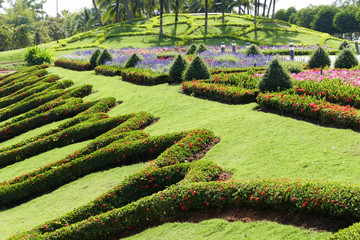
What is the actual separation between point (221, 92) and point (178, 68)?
4219mm

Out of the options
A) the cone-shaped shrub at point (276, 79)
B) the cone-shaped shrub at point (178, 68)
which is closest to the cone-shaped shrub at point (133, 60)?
the cone-shaped shrub at point (178, 68)

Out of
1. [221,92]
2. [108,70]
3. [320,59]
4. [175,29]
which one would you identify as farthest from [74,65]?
[175,29]

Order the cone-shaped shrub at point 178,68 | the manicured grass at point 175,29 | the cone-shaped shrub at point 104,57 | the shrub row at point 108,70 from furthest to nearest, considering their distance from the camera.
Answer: the manicured grass at point 175,29, the cone-shaped shrub at point 104,57, the shrub row at point 108,70, the cone-shaped shrub at point 178,68

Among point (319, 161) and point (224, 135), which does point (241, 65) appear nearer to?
point (224, 135)

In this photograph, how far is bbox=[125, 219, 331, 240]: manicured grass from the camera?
4.85 meters

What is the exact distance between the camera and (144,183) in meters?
7.36

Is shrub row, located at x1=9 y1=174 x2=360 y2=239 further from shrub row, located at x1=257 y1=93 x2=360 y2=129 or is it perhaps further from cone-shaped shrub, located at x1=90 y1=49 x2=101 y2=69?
cone-shaped shrub, located at x1=90 y1=49 x2=101 y2=69

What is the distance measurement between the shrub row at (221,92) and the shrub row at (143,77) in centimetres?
260

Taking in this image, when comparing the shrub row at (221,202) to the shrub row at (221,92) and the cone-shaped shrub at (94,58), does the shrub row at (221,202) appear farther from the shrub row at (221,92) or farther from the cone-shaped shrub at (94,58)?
the cone-shaped shrub at (94,58)

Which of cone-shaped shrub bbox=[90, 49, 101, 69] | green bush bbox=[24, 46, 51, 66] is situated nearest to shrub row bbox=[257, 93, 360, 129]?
cone-shaped shrub bbox=[90, 49, 101, 69]

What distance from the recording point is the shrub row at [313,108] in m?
8.02

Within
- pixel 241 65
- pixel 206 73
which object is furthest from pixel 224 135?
pixel 241 65

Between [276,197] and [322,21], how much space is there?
62437 mm

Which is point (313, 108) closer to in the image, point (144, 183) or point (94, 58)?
point (144, 183)
